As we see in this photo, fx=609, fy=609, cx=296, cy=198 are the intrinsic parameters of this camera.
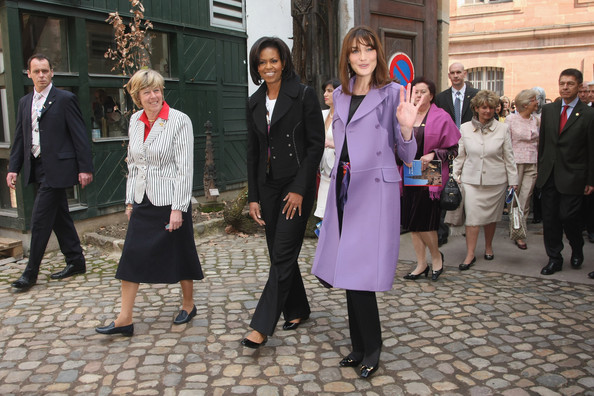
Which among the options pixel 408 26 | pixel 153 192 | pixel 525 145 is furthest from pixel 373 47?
pixel 408 26

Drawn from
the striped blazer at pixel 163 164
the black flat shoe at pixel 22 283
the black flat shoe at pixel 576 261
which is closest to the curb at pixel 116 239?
the black flat shoe at pixel 22 283

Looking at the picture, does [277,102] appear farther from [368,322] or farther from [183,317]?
[183,317]

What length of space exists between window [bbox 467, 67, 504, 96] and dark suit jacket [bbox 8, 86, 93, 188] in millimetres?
21310

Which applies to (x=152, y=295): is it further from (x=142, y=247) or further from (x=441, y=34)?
(x=441, y=34)

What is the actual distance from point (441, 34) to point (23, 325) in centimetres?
723

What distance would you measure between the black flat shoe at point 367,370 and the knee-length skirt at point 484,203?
301 centimetres

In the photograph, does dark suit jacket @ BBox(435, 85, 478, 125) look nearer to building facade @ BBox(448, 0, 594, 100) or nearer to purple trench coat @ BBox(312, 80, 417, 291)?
purple trench coat @ BBox(312, 80, 417, 291)

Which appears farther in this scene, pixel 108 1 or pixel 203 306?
pixel 108 1

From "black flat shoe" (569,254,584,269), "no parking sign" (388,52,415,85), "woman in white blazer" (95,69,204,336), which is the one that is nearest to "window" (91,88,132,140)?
"no parking sign" (388,52,415,85)

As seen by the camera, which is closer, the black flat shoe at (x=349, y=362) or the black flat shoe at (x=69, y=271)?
the black flat shoe at (x=349, y=362)

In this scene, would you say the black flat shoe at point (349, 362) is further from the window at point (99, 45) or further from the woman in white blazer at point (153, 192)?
the window at point (99, 45)

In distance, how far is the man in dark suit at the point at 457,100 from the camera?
7.35 meters

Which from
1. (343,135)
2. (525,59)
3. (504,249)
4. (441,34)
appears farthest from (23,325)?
(525,59)

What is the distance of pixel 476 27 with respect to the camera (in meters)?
24.4
